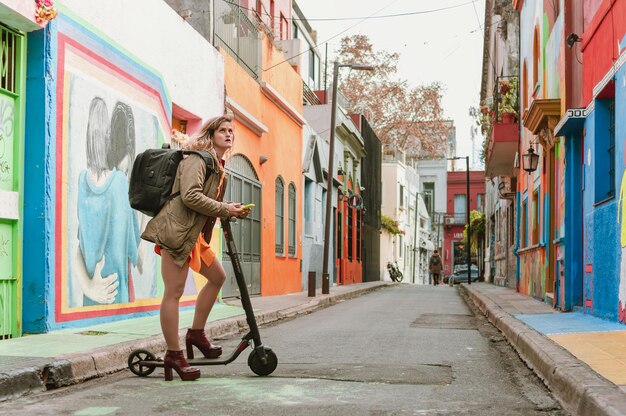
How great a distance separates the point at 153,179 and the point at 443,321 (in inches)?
294

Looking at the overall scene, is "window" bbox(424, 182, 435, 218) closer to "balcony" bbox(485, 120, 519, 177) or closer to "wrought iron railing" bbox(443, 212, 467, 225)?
"wrought iron railing" bbox(443, 212, 467, 225)

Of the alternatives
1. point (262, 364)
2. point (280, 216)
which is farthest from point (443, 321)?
point (280, 216)

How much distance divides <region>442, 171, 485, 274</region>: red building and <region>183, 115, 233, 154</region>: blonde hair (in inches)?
2581

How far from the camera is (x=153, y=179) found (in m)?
5.85

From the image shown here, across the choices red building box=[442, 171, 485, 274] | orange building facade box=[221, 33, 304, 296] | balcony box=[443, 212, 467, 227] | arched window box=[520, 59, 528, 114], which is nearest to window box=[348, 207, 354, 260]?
orange building facade box=[221, 33, 304, 296]

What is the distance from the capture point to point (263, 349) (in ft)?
20.1

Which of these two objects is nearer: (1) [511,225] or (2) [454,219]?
(1) [511,225]

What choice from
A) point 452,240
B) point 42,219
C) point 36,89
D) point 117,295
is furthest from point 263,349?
point 452,240

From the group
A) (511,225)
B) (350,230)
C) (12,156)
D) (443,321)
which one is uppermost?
(12,156)

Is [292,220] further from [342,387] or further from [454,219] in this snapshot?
[454,219]

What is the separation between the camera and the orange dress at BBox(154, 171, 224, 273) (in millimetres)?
5973

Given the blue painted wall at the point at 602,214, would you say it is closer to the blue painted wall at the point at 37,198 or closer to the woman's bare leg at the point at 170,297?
the woman's bare leg at the point at 170,297

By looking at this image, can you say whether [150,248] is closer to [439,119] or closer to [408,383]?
[408,383]

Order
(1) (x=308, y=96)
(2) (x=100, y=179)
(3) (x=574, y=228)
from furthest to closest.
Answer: (1) (x=308, y=96) < (3) (x=574, y=228) < (2) (x=100, y=179)
